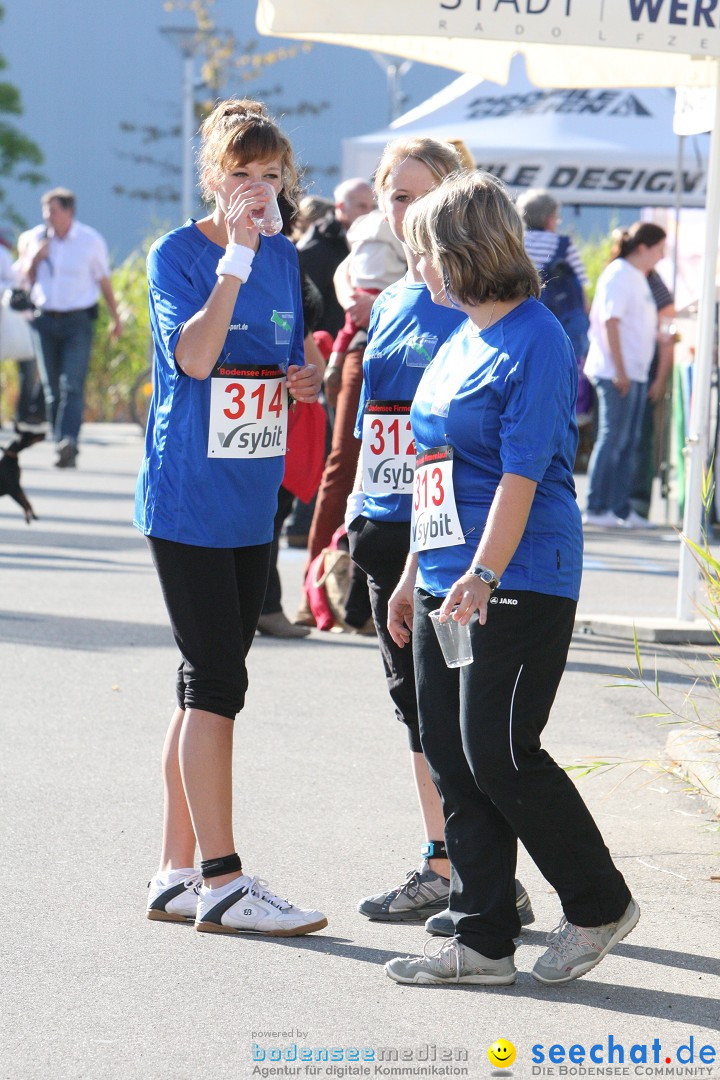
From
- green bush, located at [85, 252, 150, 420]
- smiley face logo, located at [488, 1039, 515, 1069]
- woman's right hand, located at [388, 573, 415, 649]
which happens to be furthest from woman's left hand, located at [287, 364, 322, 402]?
green bush, located at [85, 252, 150, 420]

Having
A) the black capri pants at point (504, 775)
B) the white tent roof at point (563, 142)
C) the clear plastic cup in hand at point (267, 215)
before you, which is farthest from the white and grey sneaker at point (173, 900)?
the white tent roof at point (563, 142)

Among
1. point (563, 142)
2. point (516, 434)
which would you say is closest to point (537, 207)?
point (563, 142)

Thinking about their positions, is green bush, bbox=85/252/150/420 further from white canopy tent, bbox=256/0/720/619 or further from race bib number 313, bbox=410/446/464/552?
race bib number 313, bbox=410/446/464/552

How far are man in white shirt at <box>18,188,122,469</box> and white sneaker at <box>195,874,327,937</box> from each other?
10696 mm

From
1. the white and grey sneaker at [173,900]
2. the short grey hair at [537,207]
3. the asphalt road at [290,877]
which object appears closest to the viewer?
the asphalt road at [290,877]

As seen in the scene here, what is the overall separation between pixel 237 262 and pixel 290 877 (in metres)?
1.61

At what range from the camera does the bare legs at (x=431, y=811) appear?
14.0 ft

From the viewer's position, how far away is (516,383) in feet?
11.5

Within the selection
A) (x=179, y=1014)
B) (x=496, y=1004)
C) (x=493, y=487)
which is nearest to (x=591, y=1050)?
(x=496, y=1004)

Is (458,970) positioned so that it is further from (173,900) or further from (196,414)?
Answer: (196,414)

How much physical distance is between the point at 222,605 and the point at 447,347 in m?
0.83

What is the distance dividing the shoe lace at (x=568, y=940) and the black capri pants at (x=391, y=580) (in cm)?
73

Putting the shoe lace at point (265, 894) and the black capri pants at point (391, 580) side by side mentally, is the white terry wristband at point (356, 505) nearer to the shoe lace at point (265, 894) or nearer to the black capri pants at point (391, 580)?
the black capri pants at point (391, 580)

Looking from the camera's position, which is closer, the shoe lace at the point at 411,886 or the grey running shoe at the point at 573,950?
the grey running shoe at the point at 573,950
